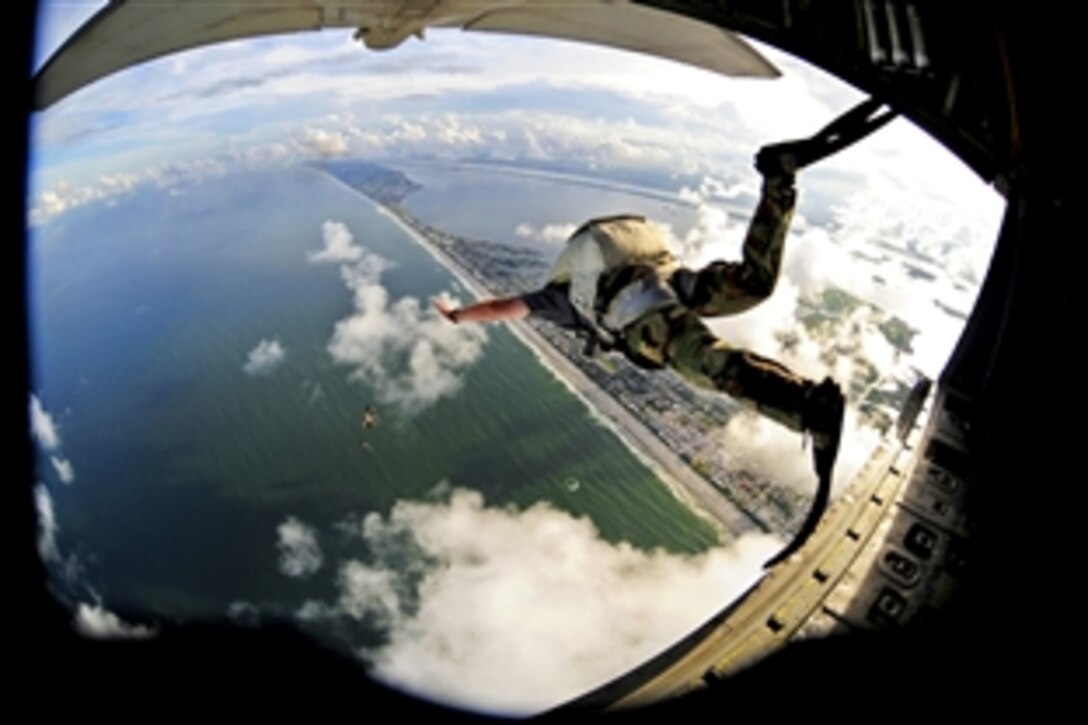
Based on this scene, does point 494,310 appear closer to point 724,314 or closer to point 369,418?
point 724,314

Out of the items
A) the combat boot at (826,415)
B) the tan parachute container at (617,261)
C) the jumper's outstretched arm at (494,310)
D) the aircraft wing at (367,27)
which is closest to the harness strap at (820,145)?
the tan parachute container at (617,261)

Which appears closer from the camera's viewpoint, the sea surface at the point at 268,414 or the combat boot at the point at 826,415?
the combat boot at the point at 826,415

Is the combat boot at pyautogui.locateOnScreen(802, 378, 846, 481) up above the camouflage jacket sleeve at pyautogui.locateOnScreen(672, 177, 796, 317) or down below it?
below

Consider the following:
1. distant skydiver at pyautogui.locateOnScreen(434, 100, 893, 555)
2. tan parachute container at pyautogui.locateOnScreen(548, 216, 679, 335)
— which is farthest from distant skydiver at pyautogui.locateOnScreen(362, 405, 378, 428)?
tan parachute container at pyautogui.locateOnScreen(548, 216, 679, 335)

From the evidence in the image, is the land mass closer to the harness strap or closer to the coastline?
the coastline

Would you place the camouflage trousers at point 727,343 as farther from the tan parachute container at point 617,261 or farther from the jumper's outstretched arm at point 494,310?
the jumper's outstretched arm at point 494,310

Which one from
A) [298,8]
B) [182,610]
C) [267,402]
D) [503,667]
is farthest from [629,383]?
[298,8]
